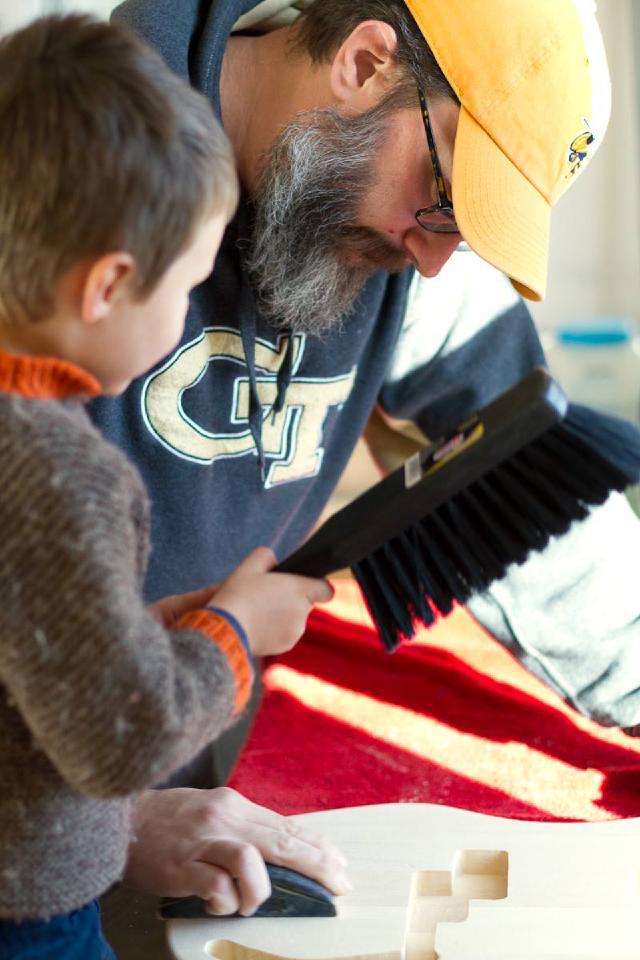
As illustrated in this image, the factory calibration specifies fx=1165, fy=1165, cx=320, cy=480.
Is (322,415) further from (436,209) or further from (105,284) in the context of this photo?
(105,284)

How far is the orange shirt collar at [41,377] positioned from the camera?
61 centimetres

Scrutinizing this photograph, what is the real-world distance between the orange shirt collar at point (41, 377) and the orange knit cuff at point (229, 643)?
0.50ft

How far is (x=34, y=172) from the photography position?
585 mm

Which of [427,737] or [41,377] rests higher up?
[41,377]

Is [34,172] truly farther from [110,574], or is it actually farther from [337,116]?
[337,116]

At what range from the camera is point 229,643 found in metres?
0.67

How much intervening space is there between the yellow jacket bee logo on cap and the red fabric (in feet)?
1.76

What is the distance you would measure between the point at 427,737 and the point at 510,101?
60cm

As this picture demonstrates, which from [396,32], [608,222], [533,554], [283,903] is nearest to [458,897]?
[283,903]

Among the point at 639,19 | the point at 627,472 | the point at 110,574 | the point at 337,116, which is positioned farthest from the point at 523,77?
the point at 639,19

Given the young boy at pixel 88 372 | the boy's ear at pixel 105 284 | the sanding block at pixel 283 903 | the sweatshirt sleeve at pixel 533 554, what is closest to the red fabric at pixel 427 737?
the sweatshirt sleeve at pixel 533 554

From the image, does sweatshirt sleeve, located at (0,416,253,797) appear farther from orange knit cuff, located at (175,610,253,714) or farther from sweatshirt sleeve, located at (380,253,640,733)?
sweatshirt sleeve, located at (380,253,640,733)

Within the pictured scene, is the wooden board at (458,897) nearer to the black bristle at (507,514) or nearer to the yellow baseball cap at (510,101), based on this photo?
the black bristle at (507,514)

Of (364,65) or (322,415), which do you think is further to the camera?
(322,415)
